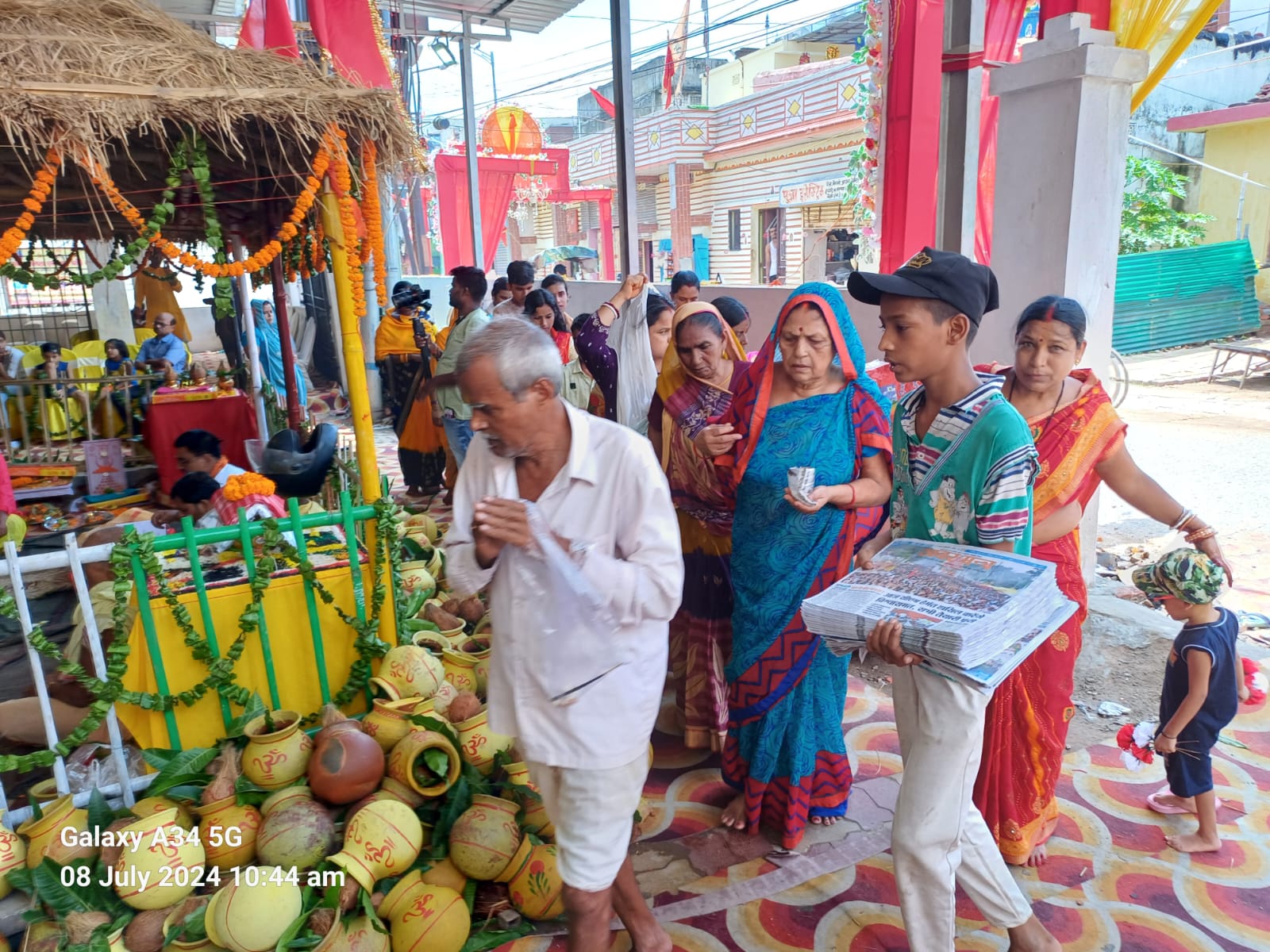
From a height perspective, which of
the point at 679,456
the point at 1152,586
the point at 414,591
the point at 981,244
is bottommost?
the point at 414,591

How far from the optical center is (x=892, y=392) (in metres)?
4.48

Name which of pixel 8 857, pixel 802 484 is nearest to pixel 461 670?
pixel 8 857

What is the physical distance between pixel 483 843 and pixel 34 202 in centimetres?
301

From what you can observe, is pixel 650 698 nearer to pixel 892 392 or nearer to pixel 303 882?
pixel 303 882

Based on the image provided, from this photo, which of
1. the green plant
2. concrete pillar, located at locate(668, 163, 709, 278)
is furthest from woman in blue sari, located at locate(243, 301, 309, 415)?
the green plant

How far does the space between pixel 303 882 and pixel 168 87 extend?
2.85m

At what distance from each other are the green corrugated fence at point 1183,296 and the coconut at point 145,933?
1561 centimetres

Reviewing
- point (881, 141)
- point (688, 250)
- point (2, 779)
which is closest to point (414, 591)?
point (2, 779)

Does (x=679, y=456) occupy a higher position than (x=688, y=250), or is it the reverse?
(x=688, y=250)

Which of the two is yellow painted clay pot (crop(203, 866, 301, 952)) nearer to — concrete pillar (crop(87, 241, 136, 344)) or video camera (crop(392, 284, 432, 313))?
video camera (crop(392, 284, 432, 313))

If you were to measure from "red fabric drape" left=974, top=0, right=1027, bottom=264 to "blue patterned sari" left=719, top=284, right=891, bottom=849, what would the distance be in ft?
12.1

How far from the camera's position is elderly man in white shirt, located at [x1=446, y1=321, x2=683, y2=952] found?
1.68m

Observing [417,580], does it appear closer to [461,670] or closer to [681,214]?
[461,670]

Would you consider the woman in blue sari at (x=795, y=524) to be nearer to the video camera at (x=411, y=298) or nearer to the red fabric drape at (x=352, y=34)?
the red fabric drape at (x=352, y=34)
